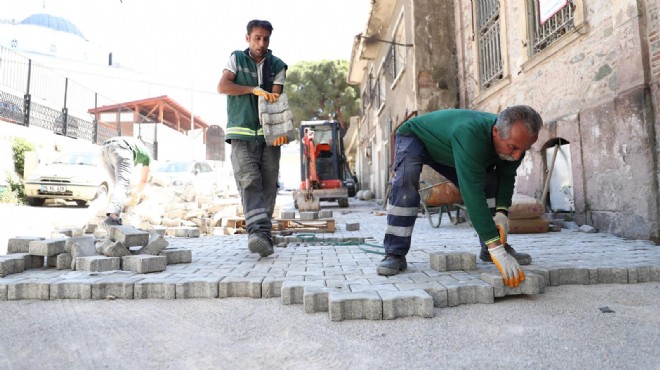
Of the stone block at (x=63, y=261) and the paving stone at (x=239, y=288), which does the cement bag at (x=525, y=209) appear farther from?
the stone block at (x=63, y=261)

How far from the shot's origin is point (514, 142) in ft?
7.82

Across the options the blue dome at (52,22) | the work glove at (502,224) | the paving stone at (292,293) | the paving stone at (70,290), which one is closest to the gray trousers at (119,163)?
the paving stone at (70,290)

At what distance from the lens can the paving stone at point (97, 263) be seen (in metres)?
2.90

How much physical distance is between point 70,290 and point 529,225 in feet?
15.1

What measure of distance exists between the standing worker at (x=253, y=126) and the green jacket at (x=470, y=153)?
134 centimetres

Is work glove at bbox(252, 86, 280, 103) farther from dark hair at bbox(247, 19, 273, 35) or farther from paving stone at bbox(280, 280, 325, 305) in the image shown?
paving stone at bbox(280, 280, 325, 305)

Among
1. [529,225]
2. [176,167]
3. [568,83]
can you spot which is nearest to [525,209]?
[529,225]

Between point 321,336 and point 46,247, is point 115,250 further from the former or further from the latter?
point 321,336

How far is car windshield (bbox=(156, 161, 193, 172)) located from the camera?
519 inches

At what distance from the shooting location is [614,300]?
2293mm

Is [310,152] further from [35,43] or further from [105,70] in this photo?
[35,43]

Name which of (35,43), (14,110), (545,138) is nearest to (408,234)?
(545,138)

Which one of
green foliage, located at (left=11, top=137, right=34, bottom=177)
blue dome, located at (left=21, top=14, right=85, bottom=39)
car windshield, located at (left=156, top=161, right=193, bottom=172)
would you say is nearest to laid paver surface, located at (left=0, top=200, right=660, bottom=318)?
car windshield, located at (left=156, top=161, right=193, bottom=172)

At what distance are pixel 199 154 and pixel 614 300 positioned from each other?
105 feet
